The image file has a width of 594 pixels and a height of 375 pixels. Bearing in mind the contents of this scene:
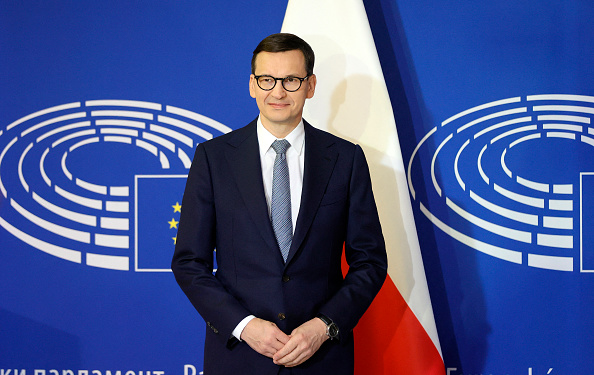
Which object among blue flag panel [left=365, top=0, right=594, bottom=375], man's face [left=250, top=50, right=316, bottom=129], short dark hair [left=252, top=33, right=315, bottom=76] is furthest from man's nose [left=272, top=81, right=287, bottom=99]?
blue flag panel [left=365, top=0, right=594, bottom=375]

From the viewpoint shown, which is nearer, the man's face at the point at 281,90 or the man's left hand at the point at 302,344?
the man's left hand at the point at 302,344

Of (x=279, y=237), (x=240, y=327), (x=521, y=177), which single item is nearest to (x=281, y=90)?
(x=279, y=237)

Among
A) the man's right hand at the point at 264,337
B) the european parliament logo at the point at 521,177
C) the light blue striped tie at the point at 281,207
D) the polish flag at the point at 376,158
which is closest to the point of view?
the man's right hand at the point at 264,337

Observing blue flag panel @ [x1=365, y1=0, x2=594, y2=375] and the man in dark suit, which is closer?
the man in dark suit

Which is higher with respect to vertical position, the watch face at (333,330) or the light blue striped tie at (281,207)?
the light blue striped tie at (281,207)

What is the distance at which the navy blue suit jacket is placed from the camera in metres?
1.68

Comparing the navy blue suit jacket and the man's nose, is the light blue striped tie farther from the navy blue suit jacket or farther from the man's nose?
the man's nose

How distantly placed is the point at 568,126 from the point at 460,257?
31.8 inches

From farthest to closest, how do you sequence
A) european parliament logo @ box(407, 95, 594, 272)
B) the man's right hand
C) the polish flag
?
european parliament logo @ box(407, 95, 594, 272) → the polish flag → the man's right hand

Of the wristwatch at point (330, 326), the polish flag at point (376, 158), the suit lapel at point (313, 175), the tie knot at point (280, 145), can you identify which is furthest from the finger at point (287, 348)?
the polish flag at point (376, 158)

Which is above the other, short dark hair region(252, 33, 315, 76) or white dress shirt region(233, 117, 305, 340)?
short dark hair region(252, 33, 315, 76)

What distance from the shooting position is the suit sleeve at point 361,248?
1731 mm

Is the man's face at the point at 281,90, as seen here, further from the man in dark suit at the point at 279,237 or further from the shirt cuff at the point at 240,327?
the shirt cuff at the point at 240,327

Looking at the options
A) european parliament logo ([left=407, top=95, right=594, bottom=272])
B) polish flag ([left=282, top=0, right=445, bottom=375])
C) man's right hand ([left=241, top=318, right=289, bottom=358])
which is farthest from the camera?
european parliament logo ([left=407, top=95, right=594, bottom=272])
